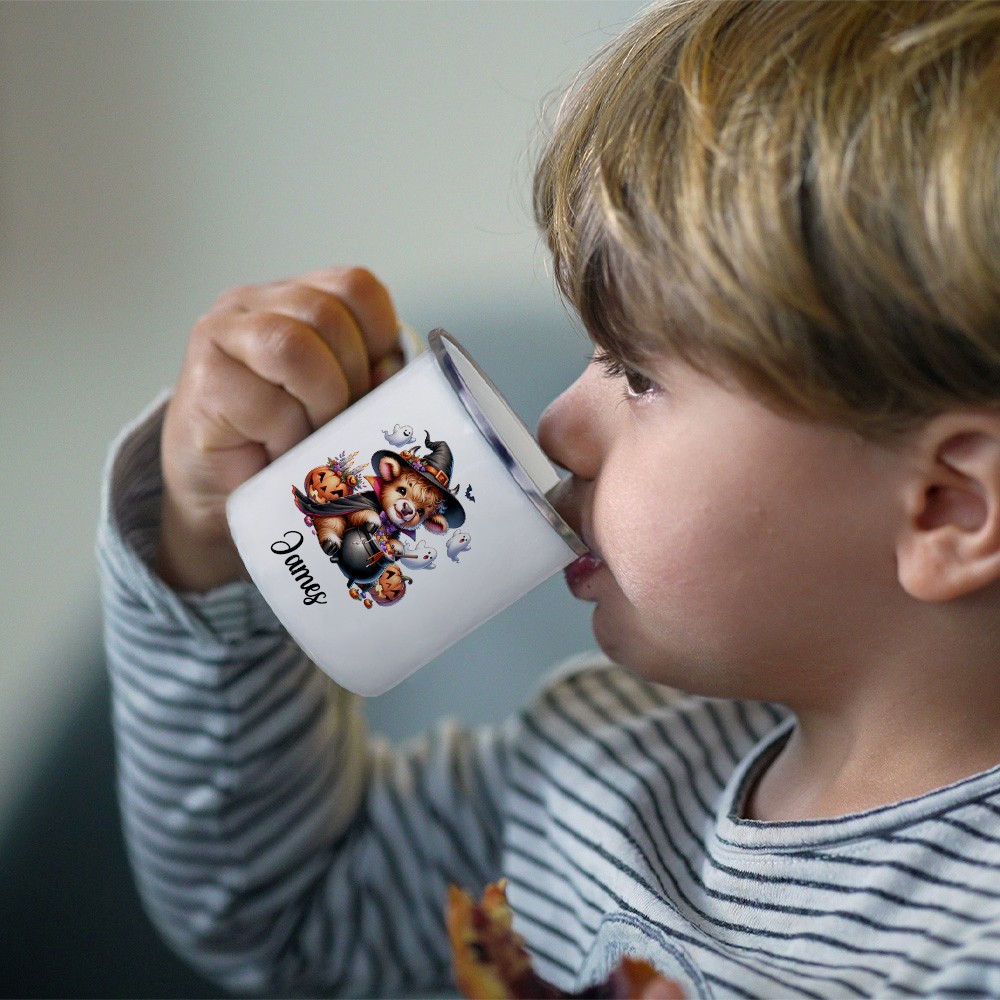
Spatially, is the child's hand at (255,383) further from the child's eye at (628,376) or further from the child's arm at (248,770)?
the child's eye at (628,376)

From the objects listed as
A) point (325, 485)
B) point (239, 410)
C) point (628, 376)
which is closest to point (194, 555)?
point (239, 410)

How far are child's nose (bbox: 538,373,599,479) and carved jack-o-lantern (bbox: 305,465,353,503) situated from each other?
14cm

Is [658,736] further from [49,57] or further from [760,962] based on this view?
[49,57]

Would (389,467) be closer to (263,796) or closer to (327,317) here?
(327,317)

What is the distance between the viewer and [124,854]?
1.04 metres

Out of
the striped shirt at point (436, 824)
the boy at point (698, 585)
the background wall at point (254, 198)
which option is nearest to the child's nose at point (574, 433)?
the boy at point (698, 585)

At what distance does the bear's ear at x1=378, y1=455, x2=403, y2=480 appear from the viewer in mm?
639

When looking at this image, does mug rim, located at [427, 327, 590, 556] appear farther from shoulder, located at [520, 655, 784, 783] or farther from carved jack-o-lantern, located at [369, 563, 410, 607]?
shoulder, located at [520, 655, 784, 783]

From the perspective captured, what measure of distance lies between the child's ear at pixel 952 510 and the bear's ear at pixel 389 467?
0.90ft

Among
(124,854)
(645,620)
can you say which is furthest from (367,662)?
(124,854)

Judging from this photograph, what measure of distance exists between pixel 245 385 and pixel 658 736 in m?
0.40

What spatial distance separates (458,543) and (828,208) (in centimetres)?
26

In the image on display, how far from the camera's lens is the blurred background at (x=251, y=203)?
1.15m

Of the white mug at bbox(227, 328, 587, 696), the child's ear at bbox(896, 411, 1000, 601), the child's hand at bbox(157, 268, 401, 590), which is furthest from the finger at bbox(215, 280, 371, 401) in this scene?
the child's ear at bbox(896, 411, 1000, 601)
